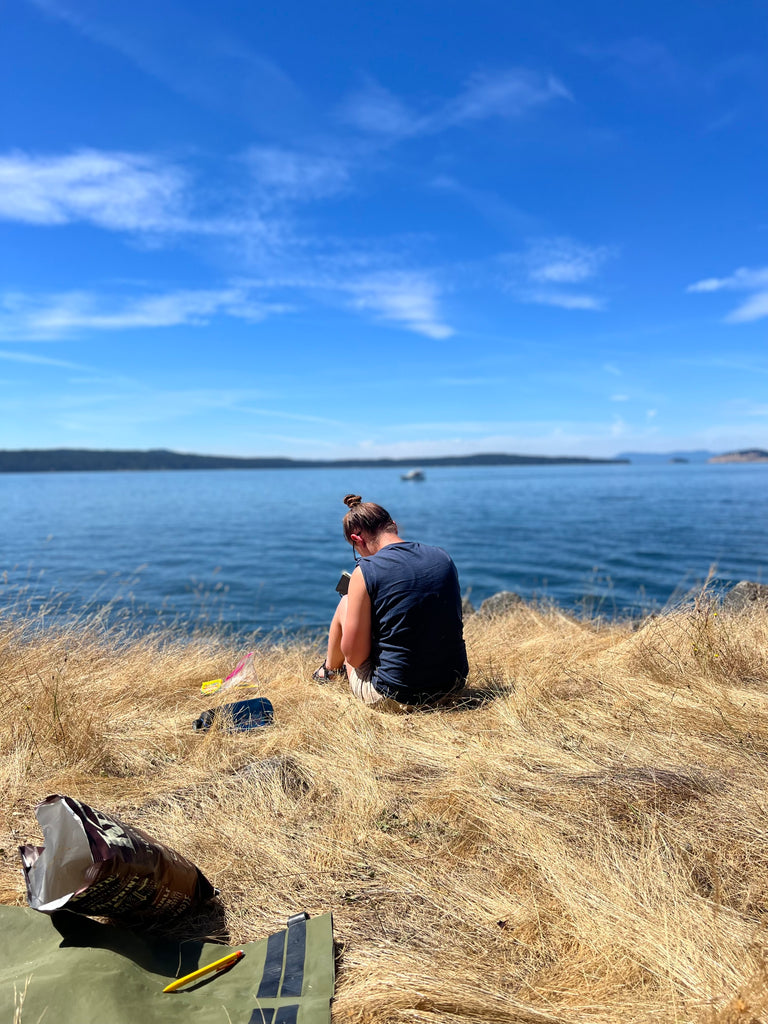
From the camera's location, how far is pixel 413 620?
4.81m

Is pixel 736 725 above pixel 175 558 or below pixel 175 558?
above

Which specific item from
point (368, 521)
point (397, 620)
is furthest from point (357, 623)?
point (368, 521)

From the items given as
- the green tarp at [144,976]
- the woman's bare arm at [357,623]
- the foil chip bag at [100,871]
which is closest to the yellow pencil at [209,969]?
the green tarp at [144,976]

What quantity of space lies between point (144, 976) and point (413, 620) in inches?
111

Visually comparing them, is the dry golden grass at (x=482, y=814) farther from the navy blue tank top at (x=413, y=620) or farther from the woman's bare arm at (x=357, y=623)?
the woman's bare arm at (x=357, y=623)

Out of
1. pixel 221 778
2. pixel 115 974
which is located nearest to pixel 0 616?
pixel 221 778

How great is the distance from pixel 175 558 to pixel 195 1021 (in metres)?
24.2

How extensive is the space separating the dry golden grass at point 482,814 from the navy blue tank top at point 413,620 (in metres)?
0.29

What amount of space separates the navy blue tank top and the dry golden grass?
290 millimetres

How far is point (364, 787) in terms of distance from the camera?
361 cm

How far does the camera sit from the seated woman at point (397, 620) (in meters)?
4.80

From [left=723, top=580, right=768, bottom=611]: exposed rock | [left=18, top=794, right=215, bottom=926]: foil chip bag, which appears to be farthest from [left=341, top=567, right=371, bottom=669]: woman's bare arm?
[left=723, top=580, right=768, bottom=611]: exposed rock

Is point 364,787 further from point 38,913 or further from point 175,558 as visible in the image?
point 175,558

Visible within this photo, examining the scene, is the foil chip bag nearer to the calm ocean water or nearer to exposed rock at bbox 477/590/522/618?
the calm ocean water
